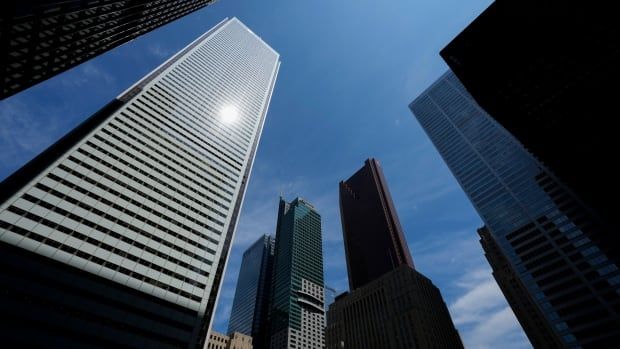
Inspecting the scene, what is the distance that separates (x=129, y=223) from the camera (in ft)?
195

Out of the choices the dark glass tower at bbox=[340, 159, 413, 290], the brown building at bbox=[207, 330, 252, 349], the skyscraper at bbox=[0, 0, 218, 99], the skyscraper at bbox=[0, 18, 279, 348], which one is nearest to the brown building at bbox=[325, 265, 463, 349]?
the dark glass tower at bbox=[340, 159, 413, 290]

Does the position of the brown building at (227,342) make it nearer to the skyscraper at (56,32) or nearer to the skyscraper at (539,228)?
the skyscraper at (539,228)

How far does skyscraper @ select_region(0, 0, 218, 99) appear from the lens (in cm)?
2528

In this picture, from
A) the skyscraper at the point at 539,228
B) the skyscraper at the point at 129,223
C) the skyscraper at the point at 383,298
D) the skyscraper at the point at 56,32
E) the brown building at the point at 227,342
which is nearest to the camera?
the skyscraper at the point at 56,32

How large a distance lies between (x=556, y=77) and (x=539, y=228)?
5176 centimetres

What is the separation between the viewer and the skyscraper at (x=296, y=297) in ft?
499

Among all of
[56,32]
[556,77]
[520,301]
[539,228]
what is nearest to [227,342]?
[520,301]

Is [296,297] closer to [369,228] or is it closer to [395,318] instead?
[369,228]

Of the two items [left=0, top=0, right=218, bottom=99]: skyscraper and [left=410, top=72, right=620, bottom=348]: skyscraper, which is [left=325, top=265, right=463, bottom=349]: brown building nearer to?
[left=410, top=72, right=620, bottom=348]: skyscraper

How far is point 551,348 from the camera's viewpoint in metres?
93.5

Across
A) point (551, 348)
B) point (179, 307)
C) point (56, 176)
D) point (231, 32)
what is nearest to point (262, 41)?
point (231, 32)

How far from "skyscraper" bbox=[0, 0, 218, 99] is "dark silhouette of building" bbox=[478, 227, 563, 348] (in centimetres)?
12635

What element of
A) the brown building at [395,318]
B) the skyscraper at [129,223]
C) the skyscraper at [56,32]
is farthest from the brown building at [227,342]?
the skyscraper at [56,32]

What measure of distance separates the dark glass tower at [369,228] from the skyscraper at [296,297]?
3576cm
